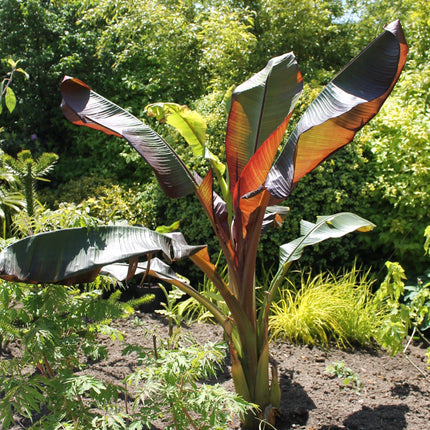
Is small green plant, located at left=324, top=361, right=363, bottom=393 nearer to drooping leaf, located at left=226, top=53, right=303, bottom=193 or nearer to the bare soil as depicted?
the bare soil

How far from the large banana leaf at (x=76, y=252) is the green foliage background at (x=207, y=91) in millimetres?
2304

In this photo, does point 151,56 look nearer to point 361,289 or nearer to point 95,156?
point 95,156

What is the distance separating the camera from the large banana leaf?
249 centimetres

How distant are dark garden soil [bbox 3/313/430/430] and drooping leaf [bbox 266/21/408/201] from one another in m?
1.28

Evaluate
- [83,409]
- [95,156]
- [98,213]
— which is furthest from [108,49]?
[83,409]

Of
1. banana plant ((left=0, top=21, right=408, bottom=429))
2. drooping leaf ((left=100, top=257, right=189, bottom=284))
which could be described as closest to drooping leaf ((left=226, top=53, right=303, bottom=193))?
banana plant ((left=0, top=21, right=408, bottom=429))

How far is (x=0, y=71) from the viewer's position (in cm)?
852

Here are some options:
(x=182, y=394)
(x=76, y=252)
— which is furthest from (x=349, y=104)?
(x=182, y=394)

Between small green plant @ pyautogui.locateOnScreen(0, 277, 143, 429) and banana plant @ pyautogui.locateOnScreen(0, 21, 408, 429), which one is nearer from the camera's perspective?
small green plant @ pyautogui.locateOnScreen(0, 277, 143, 429)

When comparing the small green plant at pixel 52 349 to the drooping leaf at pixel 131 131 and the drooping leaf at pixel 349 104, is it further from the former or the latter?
the drooping leaf at pixel 349 104

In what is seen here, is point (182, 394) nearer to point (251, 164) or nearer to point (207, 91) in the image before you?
point (251, 164)

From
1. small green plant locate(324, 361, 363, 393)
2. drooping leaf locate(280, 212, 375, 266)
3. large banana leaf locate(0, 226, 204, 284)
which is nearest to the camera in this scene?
large banana leaf locate(0, 226, 204, 284)

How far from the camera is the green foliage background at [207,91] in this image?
527 centimetres

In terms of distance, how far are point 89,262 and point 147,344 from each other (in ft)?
7.37
